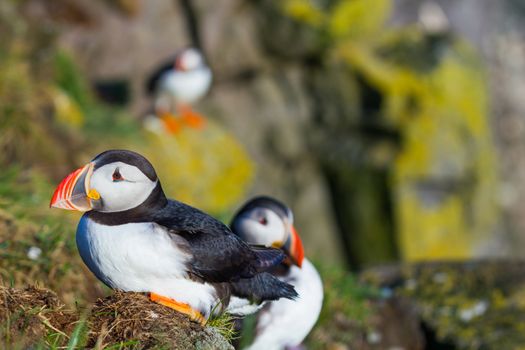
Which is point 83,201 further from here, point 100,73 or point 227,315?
point 100,73

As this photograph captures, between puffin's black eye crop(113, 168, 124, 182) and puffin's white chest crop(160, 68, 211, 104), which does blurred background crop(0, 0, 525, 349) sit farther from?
puffin's black eye crop(113, 168, 124, 182)

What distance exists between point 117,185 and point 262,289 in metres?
0.75

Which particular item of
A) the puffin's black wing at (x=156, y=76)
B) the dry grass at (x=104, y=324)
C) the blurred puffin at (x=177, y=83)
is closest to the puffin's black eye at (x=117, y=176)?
the dry grass at (x=104, y=324)

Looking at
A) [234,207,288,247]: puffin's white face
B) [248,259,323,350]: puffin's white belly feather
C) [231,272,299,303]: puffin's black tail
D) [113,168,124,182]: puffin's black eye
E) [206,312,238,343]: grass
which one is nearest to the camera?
[113,168,124,182]: puffin's black eye

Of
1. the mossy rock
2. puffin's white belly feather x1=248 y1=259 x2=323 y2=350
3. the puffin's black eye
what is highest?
the puffin's black eye

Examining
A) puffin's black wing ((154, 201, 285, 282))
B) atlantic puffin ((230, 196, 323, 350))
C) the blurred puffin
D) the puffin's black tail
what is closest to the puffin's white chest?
the blurred puffin

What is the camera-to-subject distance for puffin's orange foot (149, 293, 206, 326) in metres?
2.99

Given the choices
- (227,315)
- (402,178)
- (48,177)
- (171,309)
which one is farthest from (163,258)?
(402,178)

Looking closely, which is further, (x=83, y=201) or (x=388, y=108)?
(x=388, y=108)

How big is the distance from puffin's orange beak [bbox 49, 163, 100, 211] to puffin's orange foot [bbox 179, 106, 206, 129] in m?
6.49

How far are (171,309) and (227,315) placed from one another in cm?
31

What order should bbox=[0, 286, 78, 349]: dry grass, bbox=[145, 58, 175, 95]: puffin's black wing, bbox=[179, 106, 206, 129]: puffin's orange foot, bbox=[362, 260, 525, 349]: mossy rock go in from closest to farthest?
bbox=[0, 286, 78, 349]: dry grass → bbox=[362, 260, 525, 349]: mossy rock → bbox=[145, 58, 175, 95]: puffin's black wing → bbox=[179, 106, 206, 129]: puffin's orange foot

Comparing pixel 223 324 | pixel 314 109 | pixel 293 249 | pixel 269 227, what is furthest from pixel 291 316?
pixel 314 109

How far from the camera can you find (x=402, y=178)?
35.5ft
